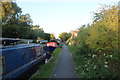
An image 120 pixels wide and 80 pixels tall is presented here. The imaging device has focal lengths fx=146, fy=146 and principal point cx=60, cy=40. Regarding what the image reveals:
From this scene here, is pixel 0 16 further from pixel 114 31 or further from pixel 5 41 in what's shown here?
pixel 114 31

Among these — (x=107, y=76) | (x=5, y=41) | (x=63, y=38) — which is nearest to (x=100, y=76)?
(x=107, y=76)

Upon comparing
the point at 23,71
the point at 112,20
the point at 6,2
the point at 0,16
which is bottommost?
the point at 23,71

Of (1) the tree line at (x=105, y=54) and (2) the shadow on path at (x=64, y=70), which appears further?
(2) the shadow on path at (x=64, y=70)

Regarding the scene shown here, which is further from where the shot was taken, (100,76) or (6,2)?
(6,2)

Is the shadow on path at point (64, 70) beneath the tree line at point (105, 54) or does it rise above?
beneath

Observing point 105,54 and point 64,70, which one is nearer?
point 105,54

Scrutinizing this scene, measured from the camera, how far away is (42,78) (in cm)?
653

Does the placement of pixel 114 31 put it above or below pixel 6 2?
below

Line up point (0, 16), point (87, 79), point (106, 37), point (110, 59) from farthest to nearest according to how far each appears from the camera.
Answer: point (0, 16)
point (106, 37)
point (110, 59)
point (87, 79)

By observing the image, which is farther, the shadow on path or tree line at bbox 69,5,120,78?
the shadow on path

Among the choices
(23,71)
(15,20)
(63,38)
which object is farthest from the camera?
(63,38)

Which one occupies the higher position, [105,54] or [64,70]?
[105,54]

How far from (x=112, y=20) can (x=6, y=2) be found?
64.4 feet

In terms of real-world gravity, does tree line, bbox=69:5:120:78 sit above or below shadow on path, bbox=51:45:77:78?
above
